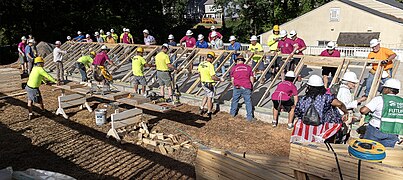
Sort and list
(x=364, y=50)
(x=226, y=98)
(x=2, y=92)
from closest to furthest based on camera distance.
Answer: (x=226, y=98) < (x=2, y=92) < (x=364, y=50)

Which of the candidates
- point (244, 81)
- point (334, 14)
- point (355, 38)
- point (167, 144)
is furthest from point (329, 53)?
point (334, 14)

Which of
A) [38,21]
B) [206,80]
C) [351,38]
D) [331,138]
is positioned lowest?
[331,138]

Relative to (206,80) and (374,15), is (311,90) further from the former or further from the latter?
(374,15)

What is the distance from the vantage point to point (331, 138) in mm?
5207

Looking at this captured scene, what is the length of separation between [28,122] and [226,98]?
18.8ft

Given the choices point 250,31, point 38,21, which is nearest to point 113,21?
point 38,21

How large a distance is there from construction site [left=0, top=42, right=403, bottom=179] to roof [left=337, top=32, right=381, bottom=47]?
16.1 m

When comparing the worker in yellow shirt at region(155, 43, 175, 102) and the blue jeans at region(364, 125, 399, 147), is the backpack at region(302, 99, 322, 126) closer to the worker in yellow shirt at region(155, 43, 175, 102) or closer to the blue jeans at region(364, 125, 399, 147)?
the blue jeans at region(364, 125, 399, 147)

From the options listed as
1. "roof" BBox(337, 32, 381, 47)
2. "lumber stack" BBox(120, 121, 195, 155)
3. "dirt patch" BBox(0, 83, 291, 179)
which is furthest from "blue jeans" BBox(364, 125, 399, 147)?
"roof" BBox(337, 32, 381, 47)

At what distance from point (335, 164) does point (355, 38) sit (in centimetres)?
2522

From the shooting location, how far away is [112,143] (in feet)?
24.1

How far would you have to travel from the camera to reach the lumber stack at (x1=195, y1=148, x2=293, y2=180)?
130 inches

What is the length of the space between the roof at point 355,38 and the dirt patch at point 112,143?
20083 millimetres

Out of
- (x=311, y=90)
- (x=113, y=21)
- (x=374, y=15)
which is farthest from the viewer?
(x=113, y=21)
